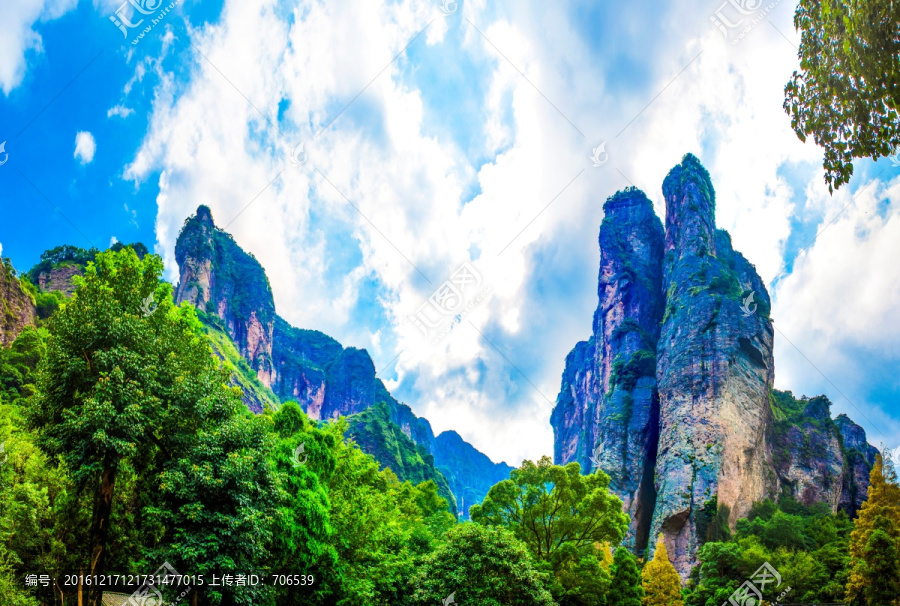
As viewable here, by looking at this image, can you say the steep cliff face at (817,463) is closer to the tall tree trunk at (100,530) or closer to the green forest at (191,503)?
the green forest at (191,503)

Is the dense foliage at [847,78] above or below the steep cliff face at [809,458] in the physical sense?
below

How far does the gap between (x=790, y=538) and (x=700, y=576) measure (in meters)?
10.6

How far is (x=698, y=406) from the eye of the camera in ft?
190

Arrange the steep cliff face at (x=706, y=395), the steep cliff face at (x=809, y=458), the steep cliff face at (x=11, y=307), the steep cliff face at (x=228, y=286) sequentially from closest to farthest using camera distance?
1. the steep cliff face at (x=11, y=307)
2. the steep cliff face at (x=706, y=395)
3. the steep cliff face at (x=809, y=458)
4. the steep cliff face at (x=228, y=286)

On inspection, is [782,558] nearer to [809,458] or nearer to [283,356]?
[809,458]

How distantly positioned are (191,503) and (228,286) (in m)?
110

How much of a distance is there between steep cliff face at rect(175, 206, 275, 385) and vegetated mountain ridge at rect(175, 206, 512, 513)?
189 mm

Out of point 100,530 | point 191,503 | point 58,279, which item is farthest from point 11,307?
point 191,503

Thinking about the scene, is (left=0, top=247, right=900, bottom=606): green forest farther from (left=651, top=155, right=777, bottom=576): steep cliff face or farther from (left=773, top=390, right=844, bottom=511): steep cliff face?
(left=773, top=390, right=844, bottom=511): steep cliff face

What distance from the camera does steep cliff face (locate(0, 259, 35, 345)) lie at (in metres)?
43.5

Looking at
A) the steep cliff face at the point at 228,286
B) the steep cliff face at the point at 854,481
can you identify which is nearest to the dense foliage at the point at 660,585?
the steep cliff face at the point at 854,481

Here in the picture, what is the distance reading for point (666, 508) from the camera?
53.8 meters

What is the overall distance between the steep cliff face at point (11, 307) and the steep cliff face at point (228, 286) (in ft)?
172

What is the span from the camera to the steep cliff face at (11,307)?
43500mm
